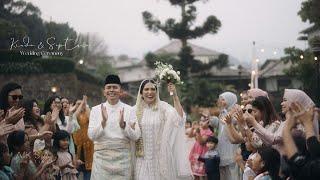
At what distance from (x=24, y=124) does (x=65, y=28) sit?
11.5 m

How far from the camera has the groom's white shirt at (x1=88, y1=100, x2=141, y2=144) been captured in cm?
854

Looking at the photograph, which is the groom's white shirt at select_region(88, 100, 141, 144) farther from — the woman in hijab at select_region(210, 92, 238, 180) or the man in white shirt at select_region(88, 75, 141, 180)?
the woman in hijab at select_region(210, 92, 238, 180)

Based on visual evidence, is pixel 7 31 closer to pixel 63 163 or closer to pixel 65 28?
pixel 65 28

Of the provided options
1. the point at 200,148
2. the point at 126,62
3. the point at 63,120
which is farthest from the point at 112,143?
the point at 126,62

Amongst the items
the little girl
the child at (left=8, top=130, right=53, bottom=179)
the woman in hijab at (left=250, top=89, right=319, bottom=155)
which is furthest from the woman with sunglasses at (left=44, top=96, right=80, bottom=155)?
the woman in hijab at (left=250, top=89, right=319, bottom=155)

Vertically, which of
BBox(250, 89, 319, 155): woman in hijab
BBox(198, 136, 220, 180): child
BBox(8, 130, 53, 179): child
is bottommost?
BBox(198, 136, 220, 180): child

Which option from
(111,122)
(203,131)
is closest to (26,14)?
(203,131)

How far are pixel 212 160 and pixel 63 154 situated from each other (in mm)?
3328

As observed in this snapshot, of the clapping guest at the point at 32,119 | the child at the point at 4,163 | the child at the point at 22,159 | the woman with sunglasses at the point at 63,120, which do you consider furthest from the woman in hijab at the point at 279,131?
the woman with sunglasses at the point at 63,120

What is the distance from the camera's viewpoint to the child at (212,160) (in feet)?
34.9

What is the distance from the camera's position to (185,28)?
1599 inches

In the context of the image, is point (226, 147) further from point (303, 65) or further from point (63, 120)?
point (303, 65)

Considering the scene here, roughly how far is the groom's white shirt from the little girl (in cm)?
293

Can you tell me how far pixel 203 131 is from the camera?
37.9ft
